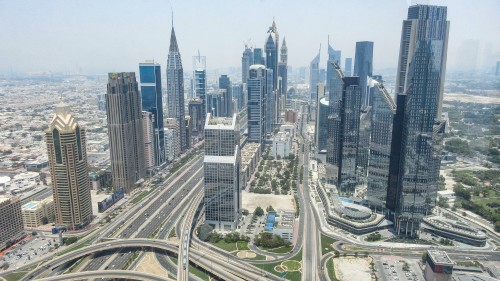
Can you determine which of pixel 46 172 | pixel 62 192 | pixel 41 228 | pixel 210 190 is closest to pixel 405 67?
pixel 210 190

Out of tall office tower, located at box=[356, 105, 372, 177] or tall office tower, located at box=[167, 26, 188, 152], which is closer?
tall office tower, located at box=[356, 105, 372, 177]

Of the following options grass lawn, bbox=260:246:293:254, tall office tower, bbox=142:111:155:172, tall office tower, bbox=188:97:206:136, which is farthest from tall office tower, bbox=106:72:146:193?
tall office tower, bbox=188:97:206:136

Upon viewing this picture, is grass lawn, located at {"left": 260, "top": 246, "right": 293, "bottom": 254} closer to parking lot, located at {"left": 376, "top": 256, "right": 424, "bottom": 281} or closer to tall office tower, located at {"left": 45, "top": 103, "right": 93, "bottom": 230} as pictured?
parking lot, located at {"left": 376, "top": 256, "right": 424, "bottom": 281}

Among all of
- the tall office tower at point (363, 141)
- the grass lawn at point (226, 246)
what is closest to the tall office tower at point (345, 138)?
the tall office tower at point (363, 141)

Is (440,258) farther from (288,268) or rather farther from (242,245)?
(242,245)

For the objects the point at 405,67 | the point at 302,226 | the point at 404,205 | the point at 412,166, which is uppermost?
the point at 405,67

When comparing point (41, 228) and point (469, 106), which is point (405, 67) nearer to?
point (469, 106)

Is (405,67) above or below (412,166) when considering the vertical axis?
above
